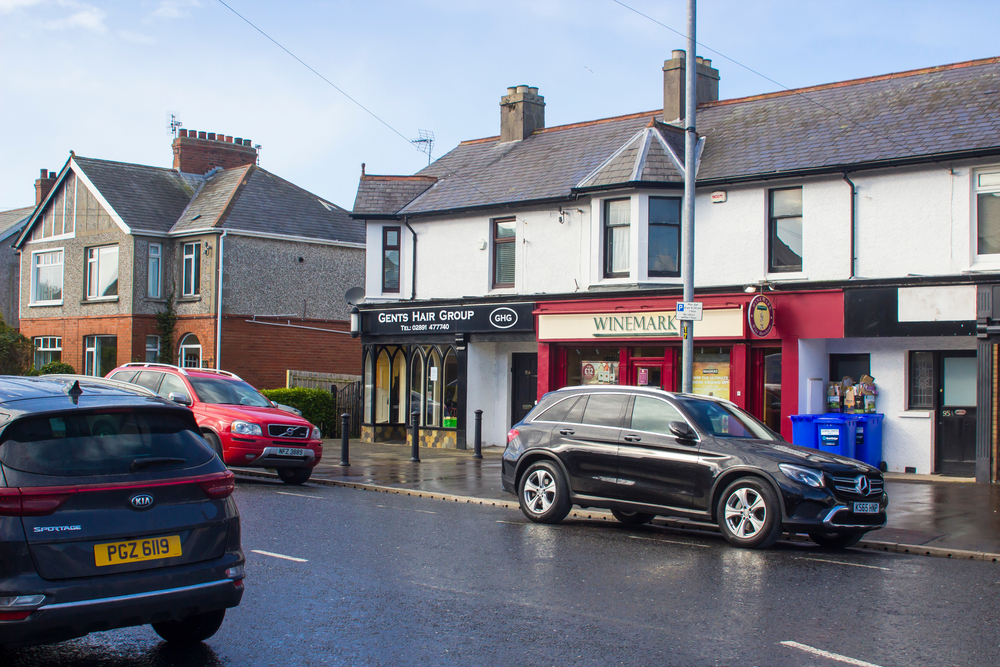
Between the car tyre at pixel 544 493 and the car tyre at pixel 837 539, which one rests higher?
→ the car tyre at pixel 544 493

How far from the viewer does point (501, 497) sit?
1378cm

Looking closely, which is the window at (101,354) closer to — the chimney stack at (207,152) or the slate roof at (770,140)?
the chimney stack at (207,152)

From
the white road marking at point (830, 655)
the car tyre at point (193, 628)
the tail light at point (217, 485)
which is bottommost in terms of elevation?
the white road marking at point (830, 655)

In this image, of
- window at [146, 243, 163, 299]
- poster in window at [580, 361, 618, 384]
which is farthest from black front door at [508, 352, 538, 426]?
window at [146, 243, 163, 299]

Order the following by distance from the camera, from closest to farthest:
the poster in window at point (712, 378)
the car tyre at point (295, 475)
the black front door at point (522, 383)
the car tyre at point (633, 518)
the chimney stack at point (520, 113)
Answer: the car tyre at point (633, 518), the car tyre at point (295, 475), the poster in window at point (712, 378), the black front door at point (522, 383), the chimney stack at point (520, 113)

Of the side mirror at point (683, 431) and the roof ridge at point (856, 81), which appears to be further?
the roof ridge at point (856, 81)

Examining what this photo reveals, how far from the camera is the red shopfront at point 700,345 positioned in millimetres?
17531

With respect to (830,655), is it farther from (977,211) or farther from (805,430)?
(977,211)

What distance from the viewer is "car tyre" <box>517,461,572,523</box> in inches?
442

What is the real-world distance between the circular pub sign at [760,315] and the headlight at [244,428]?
902cm

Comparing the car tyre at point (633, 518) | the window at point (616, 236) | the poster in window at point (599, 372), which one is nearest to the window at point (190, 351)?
the poster in window at point (599, 372)

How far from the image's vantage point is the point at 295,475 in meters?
15.7

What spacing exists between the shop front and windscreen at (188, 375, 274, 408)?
5.53 metres

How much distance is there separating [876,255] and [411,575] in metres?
12.3
